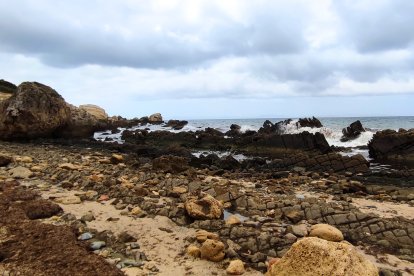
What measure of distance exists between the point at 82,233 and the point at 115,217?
3.78ft

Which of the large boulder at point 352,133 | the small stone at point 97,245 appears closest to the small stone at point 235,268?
the small stone at point 97,245

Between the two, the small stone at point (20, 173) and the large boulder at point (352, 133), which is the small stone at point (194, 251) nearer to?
the small stone at point (20, 173)

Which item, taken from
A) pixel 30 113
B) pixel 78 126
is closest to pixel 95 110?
pixel 78 126

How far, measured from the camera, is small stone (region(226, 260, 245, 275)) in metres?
5.92

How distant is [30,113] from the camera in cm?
2555

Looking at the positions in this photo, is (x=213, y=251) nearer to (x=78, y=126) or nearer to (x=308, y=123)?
(x=78, y=126)

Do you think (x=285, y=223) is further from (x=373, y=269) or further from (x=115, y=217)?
(x=115, y=217)

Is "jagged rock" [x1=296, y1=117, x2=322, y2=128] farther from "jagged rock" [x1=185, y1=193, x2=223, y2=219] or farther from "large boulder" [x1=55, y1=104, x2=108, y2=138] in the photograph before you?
"jagged rock" [x1=185, y1=193, x2=223, y2=219]

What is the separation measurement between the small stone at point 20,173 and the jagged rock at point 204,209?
6985 millimetres

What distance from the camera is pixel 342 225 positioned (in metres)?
8.46

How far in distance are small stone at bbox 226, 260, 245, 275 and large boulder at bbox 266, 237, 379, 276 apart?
2.61ft

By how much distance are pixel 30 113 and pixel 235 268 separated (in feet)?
79.0

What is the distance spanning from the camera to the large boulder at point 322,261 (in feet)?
16.1

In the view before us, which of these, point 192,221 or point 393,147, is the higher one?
point 393,147
